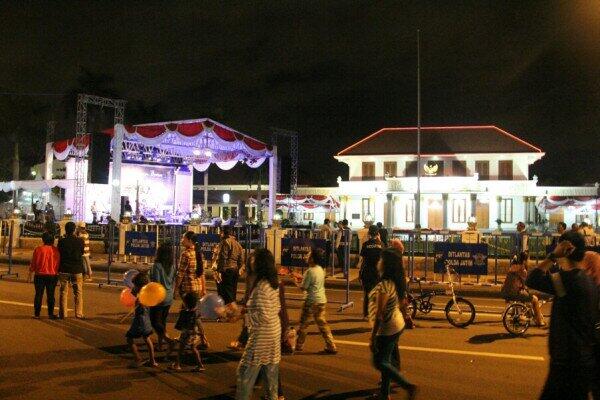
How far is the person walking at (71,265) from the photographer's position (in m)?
11.2

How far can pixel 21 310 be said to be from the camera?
12102 millimetres

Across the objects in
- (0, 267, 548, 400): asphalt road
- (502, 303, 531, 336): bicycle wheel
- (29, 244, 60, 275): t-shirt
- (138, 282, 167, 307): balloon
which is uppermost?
(29, 244, 60, 275): t-shirt

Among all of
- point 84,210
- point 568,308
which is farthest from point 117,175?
point 568,308

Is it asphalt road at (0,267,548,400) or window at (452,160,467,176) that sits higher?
window at (452,160,467,176)

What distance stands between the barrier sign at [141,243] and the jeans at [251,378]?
12.4m

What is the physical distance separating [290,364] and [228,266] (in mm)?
3464

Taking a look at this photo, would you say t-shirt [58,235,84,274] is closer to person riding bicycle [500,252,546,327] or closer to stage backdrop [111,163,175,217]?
person riding bicycle [500,252,546,327]

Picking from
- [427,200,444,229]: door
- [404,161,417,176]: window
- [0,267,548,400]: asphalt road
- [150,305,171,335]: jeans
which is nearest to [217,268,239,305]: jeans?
[0,267,548,400]: asphalt road

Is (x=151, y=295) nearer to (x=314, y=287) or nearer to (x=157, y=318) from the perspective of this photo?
(x=157, y=318)

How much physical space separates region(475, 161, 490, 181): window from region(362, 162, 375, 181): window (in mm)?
8064

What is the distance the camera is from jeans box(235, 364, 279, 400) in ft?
17.8

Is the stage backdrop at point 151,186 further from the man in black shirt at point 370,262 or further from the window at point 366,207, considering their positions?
the man in black shirt at point 370,262

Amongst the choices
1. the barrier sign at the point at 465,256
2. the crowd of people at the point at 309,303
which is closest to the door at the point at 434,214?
the barrier sign at the point at 465,256

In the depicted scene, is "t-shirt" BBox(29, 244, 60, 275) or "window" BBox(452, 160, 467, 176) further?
"window" BBox(452, 160, 467, 176)
